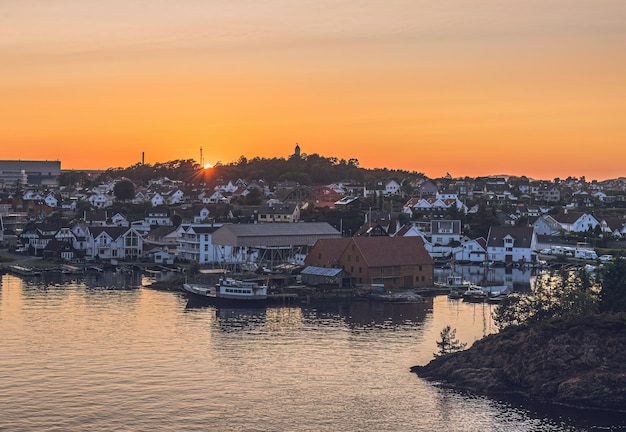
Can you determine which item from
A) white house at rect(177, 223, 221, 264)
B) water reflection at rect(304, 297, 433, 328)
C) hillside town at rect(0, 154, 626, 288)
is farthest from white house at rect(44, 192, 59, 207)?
water reflection at rect(304, 297, 433, 328)

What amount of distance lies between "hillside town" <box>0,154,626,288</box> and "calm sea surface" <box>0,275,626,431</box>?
704 cm

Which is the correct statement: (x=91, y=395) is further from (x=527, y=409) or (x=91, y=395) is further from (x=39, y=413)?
(x=527, y=409)

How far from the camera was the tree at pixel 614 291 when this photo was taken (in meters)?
25.5

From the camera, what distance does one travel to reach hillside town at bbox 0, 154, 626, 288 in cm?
4209

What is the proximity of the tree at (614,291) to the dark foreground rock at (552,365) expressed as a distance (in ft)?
6.15

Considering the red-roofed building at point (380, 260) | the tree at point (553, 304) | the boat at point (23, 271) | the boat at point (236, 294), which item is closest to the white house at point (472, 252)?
the red-roofed building at point (380, 260)

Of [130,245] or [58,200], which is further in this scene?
[58,200]

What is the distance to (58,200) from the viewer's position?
79.5m

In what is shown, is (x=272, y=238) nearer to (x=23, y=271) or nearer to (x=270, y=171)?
(x=23, y=271)

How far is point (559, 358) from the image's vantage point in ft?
74.6

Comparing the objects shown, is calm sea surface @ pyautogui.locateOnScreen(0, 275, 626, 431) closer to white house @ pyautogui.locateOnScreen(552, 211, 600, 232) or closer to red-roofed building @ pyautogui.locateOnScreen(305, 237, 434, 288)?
red-roofed building @ pyautogui.locateOnScreen(305, 237, 434, 288)

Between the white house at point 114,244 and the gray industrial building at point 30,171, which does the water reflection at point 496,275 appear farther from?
the gray industrial building at point 30,171

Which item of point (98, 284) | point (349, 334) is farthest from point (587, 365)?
point (98, 284)

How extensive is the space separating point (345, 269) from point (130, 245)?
57.2 feet
